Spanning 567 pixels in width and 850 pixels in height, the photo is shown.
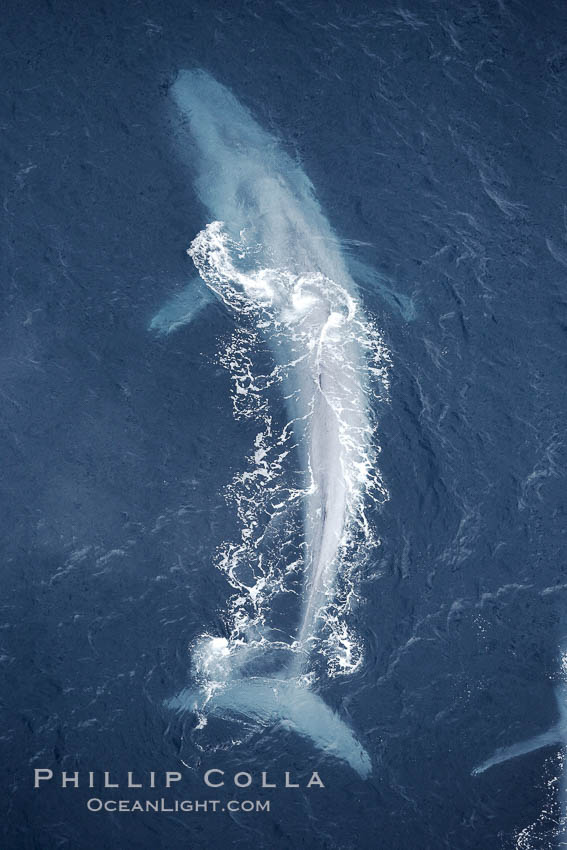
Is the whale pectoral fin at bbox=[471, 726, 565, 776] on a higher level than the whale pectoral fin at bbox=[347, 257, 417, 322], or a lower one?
lower

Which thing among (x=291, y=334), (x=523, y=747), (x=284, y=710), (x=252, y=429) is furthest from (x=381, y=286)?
(x=523, y=747)

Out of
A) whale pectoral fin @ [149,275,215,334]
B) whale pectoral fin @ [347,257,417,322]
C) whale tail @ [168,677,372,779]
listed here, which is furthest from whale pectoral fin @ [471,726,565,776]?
whale pectoral fin @ [149,275,215,334]

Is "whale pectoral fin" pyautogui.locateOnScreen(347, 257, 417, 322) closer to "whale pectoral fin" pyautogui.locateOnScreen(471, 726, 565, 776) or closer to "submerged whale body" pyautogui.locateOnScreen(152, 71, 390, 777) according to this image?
"submerged whale body" pyautogui.locateOnScreen(152, 71, 390, 777)

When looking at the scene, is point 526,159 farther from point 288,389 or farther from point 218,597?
point 218,597

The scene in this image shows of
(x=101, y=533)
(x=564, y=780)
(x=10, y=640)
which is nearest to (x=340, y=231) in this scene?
(x=101, y=533)

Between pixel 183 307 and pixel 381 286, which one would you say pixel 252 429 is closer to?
pixel 183 307

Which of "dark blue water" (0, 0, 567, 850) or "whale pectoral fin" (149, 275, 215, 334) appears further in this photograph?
"whale pectoral fin" (149, 275, 215, 334)

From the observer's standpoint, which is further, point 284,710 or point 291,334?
point 291,334

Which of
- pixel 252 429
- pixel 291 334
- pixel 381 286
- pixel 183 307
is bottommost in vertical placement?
pixel 252 429
